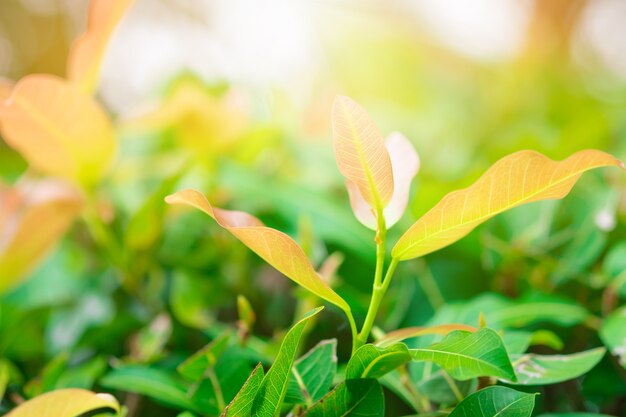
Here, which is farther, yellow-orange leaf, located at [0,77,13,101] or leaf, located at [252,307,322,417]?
yellow-orange leaf, located at [0,77,13,101]

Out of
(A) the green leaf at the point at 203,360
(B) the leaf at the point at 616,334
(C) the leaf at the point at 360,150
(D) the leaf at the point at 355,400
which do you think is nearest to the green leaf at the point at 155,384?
(A) the green leaf at the point at 203,360

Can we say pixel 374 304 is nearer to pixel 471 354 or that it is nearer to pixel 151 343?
pixel 471 354

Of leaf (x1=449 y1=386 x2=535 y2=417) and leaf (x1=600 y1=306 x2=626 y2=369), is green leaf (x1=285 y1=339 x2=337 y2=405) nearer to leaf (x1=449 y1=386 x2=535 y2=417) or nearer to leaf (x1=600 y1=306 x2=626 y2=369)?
leaf (x1=449 y1=386 x2=535 y2=417)

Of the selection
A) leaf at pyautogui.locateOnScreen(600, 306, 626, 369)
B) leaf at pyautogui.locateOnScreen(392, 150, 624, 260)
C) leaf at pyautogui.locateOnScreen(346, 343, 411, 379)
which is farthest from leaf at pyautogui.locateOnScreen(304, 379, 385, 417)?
leaf at pyautogui.locateOnScreen(600, 306, 626, 369)

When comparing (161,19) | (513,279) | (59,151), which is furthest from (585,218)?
(161,19)

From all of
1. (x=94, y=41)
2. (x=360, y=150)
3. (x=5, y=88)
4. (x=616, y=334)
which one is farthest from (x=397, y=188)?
(x=5, y=88)
